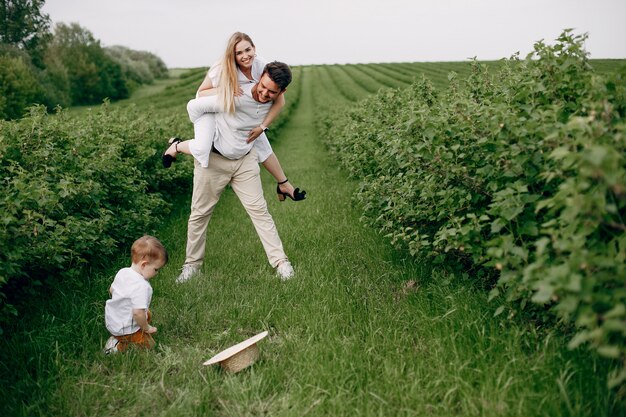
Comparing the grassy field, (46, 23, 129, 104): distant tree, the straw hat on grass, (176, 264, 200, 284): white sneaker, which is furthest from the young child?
(46, 23, 129, 104): distant tree

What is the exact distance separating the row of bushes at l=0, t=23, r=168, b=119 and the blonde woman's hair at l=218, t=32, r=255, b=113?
3398 cm

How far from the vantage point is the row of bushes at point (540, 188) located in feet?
6.32

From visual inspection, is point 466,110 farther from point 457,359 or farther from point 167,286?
point 167,286

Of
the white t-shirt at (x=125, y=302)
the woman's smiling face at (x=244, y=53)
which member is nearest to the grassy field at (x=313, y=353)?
the white t-shirt at (x=125, y=302)

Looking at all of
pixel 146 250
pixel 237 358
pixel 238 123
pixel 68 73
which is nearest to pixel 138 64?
pixel 68 73

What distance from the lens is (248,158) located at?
15.3ft

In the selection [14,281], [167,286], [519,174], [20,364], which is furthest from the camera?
[167,286]

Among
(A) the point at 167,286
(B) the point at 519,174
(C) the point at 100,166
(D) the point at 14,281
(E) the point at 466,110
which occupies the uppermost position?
(E) the point at 466,110

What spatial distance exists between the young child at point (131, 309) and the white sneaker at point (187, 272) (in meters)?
1.06

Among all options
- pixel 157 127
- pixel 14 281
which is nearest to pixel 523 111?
pixel 14 281

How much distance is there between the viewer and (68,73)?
54219 millimetres

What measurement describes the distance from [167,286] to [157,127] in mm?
5195

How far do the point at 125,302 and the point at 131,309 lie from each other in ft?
0.21

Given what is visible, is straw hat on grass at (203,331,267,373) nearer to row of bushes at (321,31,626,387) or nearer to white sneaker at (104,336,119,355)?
white sneaker at (104,336,119,355)
